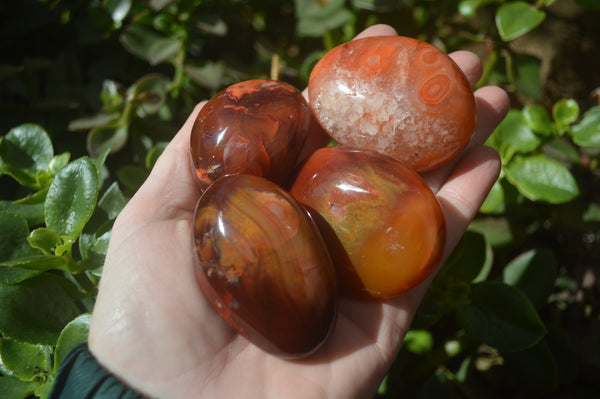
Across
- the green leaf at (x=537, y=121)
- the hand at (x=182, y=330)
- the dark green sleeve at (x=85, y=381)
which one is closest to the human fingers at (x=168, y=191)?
the hand at (x=182, y=330)

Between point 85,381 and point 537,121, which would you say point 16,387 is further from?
point 537,121

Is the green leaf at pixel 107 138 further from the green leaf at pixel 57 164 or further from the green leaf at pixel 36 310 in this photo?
the green leaf at pixel 36 310

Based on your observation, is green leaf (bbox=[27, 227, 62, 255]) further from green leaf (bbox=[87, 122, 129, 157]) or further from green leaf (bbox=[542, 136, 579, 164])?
green leaf (bbox=[542, 136, 579, 164])

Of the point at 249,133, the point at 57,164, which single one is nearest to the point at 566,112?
the point at 249,133

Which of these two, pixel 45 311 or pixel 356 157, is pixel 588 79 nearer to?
pixel 356 157

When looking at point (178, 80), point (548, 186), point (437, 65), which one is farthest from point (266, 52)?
point (548, 186)

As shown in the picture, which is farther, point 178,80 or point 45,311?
point 178,80
